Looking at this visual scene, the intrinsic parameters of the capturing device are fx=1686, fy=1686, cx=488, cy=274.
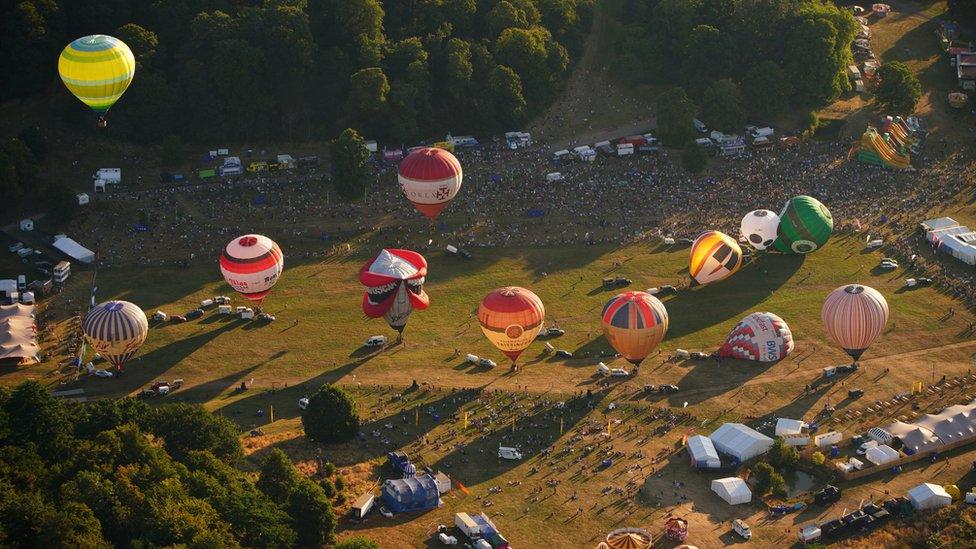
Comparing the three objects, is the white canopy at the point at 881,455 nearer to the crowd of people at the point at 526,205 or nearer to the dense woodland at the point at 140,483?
the crowd of people at the point at 526,205

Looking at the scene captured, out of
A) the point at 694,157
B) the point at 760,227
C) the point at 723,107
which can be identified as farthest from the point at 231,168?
A: the point at 760,227

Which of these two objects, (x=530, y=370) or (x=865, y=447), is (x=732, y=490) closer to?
(x=865, y=447)

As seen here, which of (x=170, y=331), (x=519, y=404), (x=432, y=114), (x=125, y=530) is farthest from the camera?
(x=432, y=114)

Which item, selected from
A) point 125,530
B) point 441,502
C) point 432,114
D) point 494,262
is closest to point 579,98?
point 432,114

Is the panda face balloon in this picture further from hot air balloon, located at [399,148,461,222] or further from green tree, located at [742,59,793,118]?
hot air balloon, located at [399,148,461,222]

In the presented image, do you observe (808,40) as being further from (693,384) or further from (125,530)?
(125,530)

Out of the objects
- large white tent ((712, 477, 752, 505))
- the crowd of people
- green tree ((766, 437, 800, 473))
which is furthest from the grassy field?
green tree ((766, 437, 800, 473))
